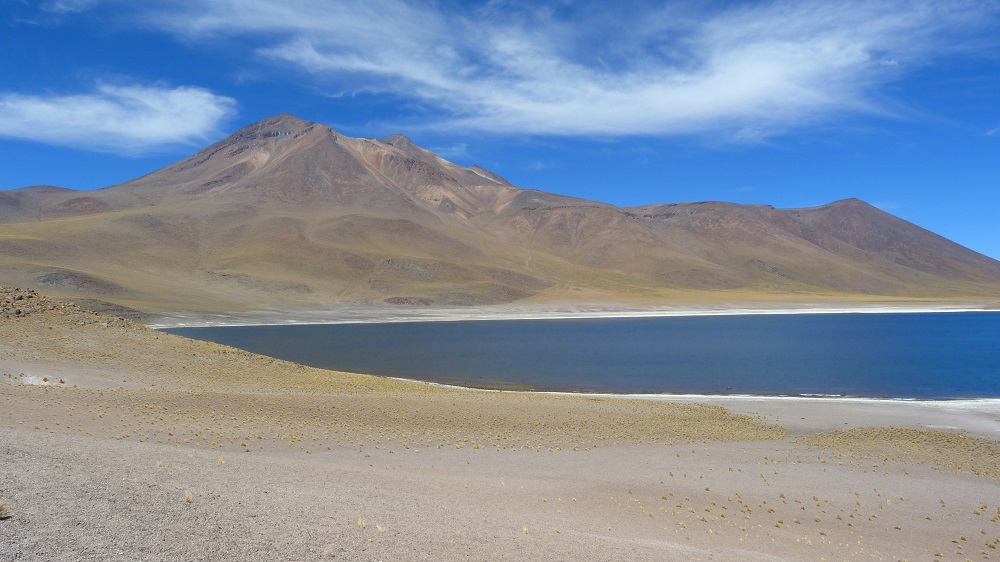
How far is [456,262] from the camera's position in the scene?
175m

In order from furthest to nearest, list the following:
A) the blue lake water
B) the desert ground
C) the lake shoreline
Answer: the lake shoreline < the blue lake water < the desert ground

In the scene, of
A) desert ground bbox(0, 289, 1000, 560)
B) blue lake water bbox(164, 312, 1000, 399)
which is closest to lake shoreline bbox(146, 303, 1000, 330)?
blue lake water bbox(164, 312, 1000, 399)

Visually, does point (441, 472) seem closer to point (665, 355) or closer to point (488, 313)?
point (665, 355)

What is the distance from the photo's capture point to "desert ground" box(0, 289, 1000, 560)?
7906 mm

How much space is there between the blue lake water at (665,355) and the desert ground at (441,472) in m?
10.3

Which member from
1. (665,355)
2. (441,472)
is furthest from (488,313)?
(441,472)

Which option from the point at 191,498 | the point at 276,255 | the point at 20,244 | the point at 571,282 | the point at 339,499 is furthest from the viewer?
the point at 571,282

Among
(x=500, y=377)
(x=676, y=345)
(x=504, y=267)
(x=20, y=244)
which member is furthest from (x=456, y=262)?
(x=500, y=377)

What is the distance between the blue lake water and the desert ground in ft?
33.8

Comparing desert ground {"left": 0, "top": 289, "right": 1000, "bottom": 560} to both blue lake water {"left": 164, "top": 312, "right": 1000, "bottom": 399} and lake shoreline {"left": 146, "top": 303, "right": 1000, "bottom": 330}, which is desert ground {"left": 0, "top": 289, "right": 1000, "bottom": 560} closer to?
blue lake water {"left": 164, "top": 312, "right": 1000, "bottom": 399}

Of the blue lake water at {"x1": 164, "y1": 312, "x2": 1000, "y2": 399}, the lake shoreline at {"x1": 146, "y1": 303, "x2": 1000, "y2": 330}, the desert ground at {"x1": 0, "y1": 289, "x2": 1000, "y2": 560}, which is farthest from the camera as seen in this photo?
the lake shoreline at {"x1": 146, "y1": 303, "x2": 1000, "y2": 330}

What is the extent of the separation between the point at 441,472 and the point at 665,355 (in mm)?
44436

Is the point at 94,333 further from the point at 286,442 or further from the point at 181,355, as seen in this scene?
the point at 286,442

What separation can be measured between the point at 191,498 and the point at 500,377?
3554 centimetres
